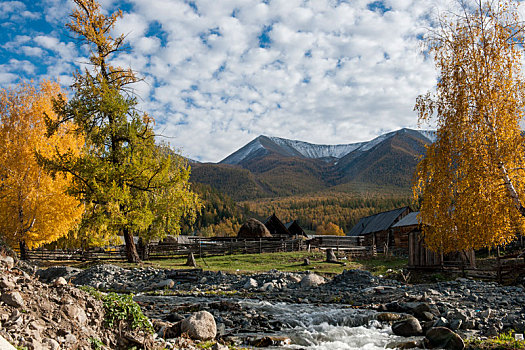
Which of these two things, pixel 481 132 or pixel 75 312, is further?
pixel 481 132

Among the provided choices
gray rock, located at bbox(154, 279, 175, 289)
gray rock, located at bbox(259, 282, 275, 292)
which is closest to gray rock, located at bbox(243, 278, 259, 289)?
gray rock, located at bbox(259, 282, 275, 292)

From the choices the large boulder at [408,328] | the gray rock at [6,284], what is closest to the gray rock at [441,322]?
the large boulder at [408,328]

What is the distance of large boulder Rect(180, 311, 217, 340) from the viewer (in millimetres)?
7629

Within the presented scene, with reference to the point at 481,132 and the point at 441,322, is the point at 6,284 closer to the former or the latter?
the point at 441,322

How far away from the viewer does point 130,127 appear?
2211 centimetres

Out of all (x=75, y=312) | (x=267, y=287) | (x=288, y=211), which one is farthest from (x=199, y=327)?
(x=288, y=211)

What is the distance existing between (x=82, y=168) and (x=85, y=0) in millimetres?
11504

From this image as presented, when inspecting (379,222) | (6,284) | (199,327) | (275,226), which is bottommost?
(199,327)

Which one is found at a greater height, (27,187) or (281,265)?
(27,187)

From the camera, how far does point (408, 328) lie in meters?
8.80

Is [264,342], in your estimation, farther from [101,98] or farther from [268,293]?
[101,98]

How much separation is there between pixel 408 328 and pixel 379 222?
148ft

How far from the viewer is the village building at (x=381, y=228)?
48344 millimetres

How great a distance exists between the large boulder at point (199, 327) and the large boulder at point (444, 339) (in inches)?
182
